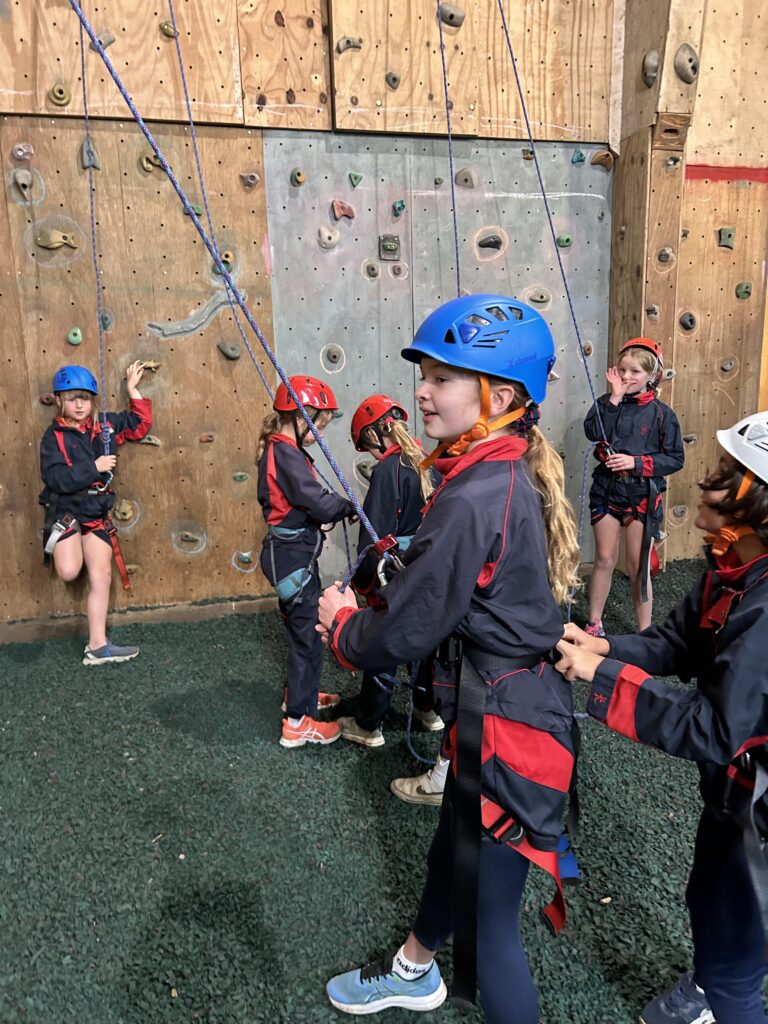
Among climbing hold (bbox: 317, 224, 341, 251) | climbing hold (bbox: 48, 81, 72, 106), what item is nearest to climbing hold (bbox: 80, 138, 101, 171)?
climbing hold (bbox: 48, 81, 72, 106)

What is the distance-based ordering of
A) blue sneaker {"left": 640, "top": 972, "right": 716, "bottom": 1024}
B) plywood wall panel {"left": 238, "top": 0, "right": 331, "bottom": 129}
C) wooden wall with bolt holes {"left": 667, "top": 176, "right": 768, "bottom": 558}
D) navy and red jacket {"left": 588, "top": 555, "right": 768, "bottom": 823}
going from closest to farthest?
navy and red jacket {"left": 588, "top": 555, "right": 768, "bottom": 823}
blue sneaker {"left": 640, "top": 972, "right": 716, "bottom": 1024}
plywood wall panel {"left": 238, "top": 0, "right": 331, "bottom": 129}
wooden wall with bolt holes {"left": 667, "top": 176, "right": 768, "bottom": 558}

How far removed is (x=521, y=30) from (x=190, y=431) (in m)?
3.39

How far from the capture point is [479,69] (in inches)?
172

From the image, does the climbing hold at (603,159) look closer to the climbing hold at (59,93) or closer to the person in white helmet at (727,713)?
the climbing hold at (59,93)

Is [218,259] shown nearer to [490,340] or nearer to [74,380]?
[490,340]

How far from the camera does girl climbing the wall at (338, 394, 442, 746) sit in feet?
9.23

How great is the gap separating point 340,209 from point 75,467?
2.30 metres

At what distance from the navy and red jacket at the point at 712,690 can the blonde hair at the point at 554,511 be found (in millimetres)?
245

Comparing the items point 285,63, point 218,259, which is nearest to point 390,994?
point 218,259

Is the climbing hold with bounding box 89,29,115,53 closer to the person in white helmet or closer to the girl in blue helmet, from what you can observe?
the girl in blue helmet

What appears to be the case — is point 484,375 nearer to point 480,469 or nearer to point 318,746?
point 480,469

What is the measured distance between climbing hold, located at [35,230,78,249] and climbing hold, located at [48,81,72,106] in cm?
69

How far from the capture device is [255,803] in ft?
8.75

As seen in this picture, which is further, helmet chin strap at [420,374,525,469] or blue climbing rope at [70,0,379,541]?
helmet chin strap at [420,374,525,469]
